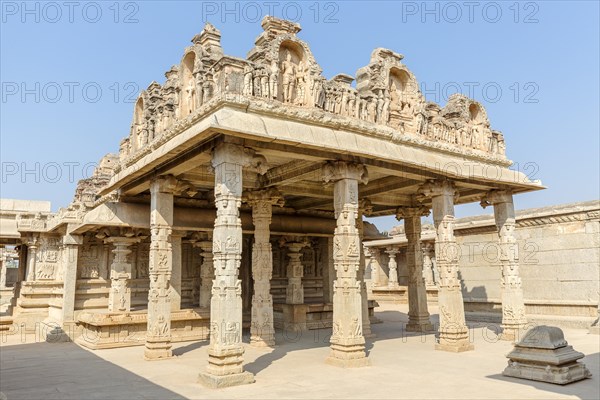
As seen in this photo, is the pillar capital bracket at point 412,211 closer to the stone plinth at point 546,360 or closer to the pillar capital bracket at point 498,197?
the pillar capital bracket at point 498,197

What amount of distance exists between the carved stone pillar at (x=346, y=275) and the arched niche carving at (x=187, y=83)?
3.02m

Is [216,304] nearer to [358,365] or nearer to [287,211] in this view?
[358,365]

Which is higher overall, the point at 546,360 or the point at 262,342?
the point at 546,360

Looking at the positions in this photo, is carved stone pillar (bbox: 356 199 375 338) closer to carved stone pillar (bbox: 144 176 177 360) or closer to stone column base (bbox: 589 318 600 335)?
carved stone pillar (bbox: 144 176 177 360)

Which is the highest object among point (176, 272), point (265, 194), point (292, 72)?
point (292, 72)

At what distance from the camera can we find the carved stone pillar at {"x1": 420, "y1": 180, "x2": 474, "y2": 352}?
1033cm

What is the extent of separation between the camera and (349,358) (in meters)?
8.41

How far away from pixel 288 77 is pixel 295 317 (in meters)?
8.27

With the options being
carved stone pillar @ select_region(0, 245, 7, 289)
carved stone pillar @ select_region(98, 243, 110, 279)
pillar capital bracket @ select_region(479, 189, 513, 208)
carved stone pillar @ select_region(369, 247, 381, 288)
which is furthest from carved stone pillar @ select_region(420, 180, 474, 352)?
carved stone pillar @ select_region(0, 245, 7, 289)

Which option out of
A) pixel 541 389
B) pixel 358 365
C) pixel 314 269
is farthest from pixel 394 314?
pixel 541 389

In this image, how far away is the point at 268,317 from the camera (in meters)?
11.1

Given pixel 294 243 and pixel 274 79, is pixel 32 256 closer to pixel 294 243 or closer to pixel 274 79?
pixel 294 243

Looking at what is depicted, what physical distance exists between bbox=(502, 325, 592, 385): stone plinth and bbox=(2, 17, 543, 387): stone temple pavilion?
8.74 ft

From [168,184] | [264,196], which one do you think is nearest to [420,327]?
[264,196]
